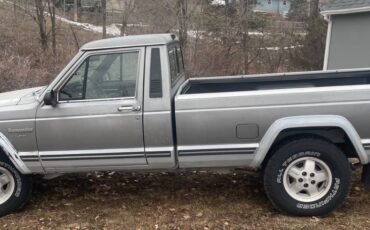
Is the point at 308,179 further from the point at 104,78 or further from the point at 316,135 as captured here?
the point at 104,78

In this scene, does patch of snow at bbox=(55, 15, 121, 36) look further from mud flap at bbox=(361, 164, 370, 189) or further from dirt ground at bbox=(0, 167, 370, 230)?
mud flap at bbox=(361, 164, 370, 189)

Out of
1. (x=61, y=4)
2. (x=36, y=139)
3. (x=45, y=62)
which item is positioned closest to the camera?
(x=36, y=139)

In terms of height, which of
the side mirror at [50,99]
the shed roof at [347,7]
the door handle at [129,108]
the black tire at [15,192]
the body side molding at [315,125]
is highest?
the shed roof at [347,7]

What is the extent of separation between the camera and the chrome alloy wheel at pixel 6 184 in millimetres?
4581

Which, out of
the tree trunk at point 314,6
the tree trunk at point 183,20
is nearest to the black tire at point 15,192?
the tree trunk at point 183,20

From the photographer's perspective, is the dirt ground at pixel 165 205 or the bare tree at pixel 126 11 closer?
the dirt ground at pixel 165 205

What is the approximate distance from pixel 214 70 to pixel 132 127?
1341cm

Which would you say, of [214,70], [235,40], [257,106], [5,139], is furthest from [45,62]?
[257,106]

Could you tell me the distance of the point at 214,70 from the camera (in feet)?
57.3

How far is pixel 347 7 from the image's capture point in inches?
527

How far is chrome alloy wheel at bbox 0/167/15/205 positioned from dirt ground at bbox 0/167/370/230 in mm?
212

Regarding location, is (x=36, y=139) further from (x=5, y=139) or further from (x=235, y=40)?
(x=235, y=40)

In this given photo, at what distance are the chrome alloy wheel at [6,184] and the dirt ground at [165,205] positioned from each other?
21 centimetres

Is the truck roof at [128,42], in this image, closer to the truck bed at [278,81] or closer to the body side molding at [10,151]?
the truck bed at [278,81]
